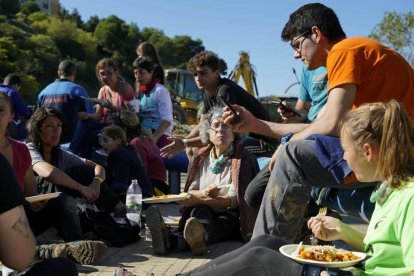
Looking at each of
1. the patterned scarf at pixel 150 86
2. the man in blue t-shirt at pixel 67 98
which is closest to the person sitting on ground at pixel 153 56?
the patterned scarf at pixel 150 86

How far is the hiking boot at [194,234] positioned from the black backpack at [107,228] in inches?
29.6

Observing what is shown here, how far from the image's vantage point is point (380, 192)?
2459mm

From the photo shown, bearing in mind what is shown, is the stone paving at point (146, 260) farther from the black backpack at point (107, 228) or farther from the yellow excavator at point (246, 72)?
the yellow excavator at point (246, 72)

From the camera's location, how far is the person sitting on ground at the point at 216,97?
18.0ft

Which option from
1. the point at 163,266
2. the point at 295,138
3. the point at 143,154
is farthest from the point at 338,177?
the point at 143,154

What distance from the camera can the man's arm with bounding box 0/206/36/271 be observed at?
250 cm

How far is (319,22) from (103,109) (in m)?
4.50

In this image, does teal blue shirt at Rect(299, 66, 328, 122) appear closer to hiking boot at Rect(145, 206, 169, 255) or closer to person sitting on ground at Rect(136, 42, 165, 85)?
hiking boot at Rect(145, 206, 169, 255)

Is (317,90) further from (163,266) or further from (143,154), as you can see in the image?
(143,154)

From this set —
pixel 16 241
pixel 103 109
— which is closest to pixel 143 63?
pixel 103 109

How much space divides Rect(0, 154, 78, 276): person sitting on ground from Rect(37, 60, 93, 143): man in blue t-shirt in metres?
4.79

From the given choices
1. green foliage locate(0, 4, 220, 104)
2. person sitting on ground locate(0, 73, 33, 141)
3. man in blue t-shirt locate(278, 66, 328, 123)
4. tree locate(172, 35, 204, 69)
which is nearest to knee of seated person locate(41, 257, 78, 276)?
man in blue t-shirt locate(278, 66, 328, 123)

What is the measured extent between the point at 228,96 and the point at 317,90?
108cm

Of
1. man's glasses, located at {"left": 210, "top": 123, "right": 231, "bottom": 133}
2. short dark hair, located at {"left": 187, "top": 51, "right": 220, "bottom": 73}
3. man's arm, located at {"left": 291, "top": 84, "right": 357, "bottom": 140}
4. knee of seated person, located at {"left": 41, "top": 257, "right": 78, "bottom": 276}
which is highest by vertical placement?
short dark hair, located at {"left": 187, "top": 51, "right": 220, "bottom": 73}
